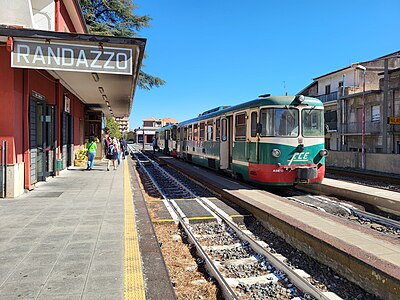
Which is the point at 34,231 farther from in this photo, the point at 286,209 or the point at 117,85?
the point at 117,85

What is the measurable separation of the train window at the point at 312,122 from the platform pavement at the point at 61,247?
5640mm

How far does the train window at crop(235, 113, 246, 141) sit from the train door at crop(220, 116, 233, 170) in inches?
42.1

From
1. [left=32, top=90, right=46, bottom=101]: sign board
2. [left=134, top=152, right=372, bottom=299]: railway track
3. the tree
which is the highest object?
the tree

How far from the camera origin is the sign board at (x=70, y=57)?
7270 millimetres

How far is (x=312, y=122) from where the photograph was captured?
985 centimetres

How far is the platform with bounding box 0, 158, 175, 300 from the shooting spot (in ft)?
11.4

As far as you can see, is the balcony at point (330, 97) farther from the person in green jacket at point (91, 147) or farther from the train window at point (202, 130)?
the person in green jacket at point (91, 147)

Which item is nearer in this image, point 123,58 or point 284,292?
point 284,292

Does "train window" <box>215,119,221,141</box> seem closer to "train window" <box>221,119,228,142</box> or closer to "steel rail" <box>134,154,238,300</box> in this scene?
"train window" <box>221,119,228,142</box>

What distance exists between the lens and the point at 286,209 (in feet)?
23.6

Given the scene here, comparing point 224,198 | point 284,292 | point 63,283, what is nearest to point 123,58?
point 224,198

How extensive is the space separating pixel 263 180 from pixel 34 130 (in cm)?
694

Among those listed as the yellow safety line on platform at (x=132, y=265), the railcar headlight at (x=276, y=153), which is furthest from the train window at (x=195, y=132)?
the yellow safety line on platform at (x=132, y=265)

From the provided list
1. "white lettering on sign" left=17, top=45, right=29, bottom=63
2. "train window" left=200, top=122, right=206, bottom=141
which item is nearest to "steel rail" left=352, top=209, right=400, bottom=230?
"white lettering on sign" left=17, top=45, right=29, bottom=63
